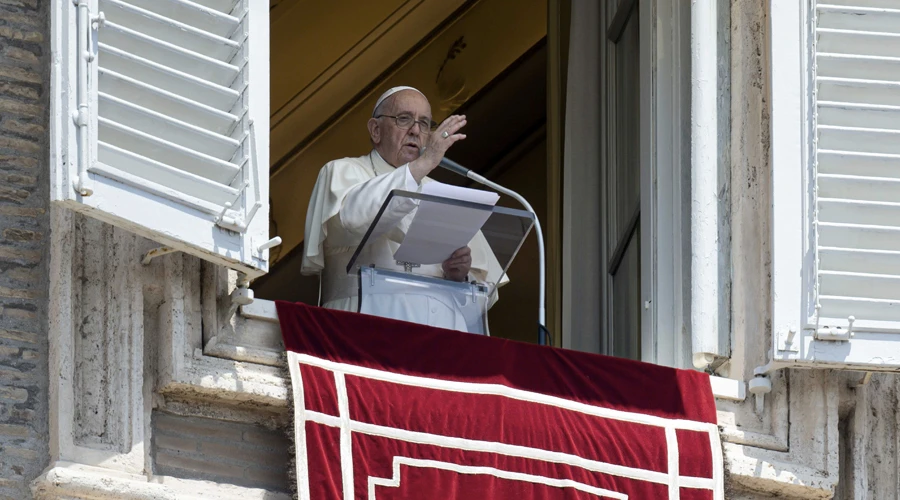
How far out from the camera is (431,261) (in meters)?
6.84

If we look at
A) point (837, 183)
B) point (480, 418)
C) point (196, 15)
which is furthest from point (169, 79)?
point (837, 183)

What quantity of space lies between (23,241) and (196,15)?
757 mm

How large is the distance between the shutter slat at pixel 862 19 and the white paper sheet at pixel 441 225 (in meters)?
1.12

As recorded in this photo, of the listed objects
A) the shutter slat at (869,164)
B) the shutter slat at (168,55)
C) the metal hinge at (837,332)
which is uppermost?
the shutter slat at (168,55)

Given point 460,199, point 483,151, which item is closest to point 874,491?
point 460,199

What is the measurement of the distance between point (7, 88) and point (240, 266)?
2.78 feet

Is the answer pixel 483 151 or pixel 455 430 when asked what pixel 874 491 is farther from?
→ pixel 483 151

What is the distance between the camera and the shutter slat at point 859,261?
21.7 feet

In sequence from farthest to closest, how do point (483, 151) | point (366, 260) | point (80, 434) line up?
1. point (483, 151)
2. point (366, 260)
3. point (80, 434)

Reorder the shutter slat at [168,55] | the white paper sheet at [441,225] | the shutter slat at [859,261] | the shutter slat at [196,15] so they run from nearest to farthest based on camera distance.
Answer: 1. the shutter slat at [168,55]
2. the shutter slat at [196,15]
3. the white paper sheet at [441,225]
4. the shutter slat at [859,261]

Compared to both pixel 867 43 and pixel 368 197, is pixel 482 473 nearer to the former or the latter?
pixel 368 197

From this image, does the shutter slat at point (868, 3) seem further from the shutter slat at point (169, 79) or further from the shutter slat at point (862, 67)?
the shutter slat at point (169, 79)

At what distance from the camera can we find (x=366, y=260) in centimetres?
694

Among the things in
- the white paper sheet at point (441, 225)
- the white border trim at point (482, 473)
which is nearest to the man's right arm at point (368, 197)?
the white paper sheet at point (441, 225)
